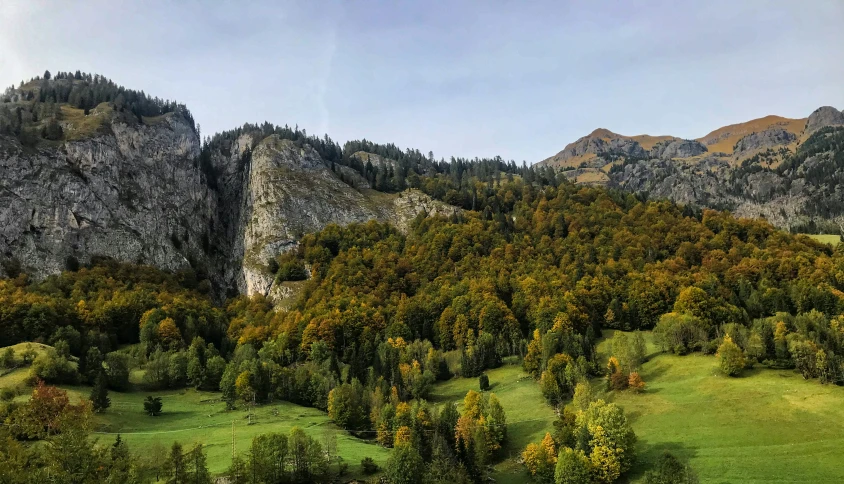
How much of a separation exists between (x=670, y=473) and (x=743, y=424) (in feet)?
69.5

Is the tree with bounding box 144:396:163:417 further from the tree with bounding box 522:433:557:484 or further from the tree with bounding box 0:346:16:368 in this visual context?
the tree with bounding box 522:433:557:484

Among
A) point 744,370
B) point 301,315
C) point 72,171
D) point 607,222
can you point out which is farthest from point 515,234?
point 72,171

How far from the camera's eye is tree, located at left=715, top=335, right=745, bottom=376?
299 ft

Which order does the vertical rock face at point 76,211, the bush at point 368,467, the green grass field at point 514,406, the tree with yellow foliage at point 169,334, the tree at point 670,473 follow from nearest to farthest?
the tree at point 670,473 < the bush at point 368,467 < the green grass field at point 514,406 < the tree with yellow foliage at point 169,334 < the vertical rock face at point 76,211

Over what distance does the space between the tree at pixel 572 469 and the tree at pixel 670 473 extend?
7.22 metres

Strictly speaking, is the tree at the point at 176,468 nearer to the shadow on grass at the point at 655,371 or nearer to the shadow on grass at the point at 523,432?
the shadow on grass at the point at 523,432

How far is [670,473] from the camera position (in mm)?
60281

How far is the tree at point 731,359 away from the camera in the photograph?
91.1 m

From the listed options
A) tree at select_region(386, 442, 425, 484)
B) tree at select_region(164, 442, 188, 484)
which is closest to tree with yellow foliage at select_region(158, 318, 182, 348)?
tree at select_region(164, 442, 188, 484)

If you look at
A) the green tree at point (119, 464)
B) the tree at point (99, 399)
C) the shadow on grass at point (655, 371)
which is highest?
the tree at point (99, 399)

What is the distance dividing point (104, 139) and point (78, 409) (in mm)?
159259

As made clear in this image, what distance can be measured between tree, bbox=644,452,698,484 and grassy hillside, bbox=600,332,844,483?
4025 millimetres

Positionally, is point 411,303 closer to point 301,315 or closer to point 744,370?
point 301,315

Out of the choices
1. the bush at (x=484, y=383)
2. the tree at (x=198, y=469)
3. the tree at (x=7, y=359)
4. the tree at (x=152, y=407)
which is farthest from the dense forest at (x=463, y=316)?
the tree at (x=152, y=407)
